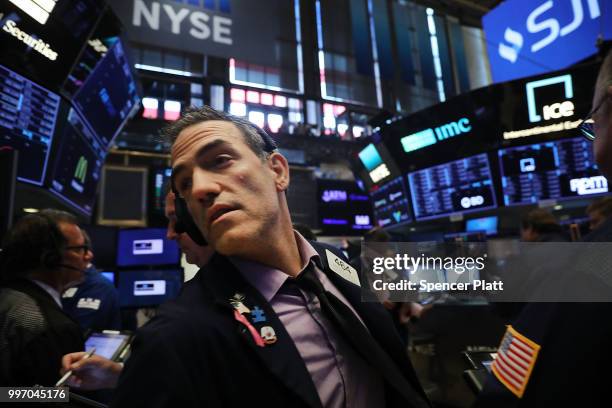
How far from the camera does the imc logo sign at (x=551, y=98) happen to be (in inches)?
161

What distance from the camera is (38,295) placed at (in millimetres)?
1979

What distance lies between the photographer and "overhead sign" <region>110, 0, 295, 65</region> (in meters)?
2.58

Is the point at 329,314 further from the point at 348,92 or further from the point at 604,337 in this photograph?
the point at 348,92

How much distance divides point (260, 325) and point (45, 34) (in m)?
2.88

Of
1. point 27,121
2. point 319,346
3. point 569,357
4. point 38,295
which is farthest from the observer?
point 27,121

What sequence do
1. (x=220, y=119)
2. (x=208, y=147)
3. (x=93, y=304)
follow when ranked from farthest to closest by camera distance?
(x=93, y=304)
(x=220, y=119)
(x=208, y=147)

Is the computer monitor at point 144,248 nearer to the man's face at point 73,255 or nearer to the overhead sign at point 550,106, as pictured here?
the man's face at point 73,255

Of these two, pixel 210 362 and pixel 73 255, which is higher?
pixel 73 255

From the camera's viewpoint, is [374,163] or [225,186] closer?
[225,186]

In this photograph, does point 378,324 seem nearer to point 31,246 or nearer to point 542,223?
point 31,246

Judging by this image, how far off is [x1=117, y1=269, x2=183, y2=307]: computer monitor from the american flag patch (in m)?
4.99

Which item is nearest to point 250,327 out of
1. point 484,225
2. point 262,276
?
point 262,276

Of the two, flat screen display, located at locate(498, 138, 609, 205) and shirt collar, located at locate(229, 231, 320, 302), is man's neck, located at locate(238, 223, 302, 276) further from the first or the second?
flat screen display, located at locate(498, 138, 609, 205)

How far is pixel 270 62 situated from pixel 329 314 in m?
2.40
